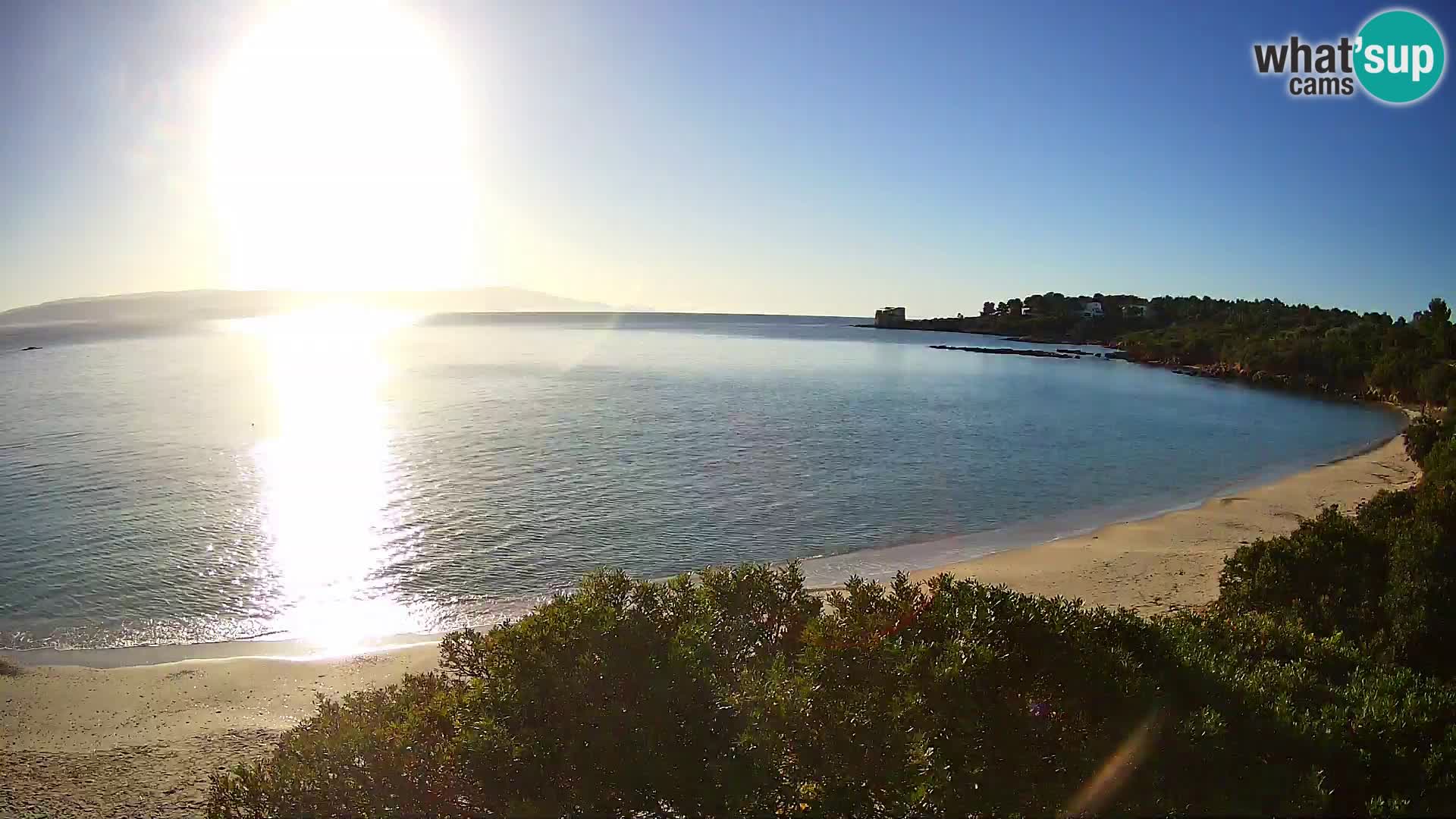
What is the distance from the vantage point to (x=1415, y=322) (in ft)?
226

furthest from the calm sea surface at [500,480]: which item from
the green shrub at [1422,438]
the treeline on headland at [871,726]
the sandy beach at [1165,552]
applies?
the treeline on headland at [871,726]

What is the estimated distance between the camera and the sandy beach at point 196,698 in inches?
326

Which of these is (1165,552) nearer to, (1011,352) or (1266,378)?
(1266,378)

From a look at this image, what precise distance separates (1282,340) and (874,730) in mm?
88483

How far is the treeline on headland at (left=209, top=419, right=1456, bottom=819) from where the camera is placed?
529cm

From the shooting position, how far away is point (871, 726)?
18.6 feet

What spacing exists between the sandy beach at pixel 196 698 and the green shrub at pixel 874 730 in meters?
3.69

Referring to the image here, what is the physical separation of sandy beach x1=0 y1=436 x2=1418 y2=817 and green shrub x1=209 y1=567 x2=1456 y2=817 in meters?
3.69

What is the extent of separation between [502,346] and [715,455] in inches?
3662

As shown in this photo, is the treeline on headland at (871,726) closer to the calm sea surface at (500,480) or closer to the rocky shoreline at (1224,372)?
the calm sea surface at (500,480)

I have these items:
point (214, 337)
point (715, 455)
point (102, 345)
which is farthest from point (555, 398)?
point (214, 337)

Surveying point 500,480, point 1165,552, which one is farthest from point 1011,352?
point 1165,552

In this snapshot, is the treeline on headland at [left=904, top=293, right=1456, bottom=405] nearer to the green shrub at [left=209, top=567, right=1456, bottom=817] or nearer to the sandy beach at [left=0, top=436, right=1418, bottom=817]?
the sandy beach at [left=0, top=436, right=1418, bottom=817]

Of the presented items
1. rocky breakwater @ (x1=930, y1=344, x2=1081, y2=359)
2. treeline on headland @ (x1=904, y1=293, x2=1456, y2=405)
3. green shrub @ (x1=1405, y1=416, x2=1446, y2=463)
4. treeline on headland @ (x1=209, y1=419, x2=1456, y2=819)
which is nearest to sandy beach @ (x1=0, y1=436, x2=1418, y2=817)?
treeline on headland @ (x1=209, y1=419, x2=1456, y2=819)
